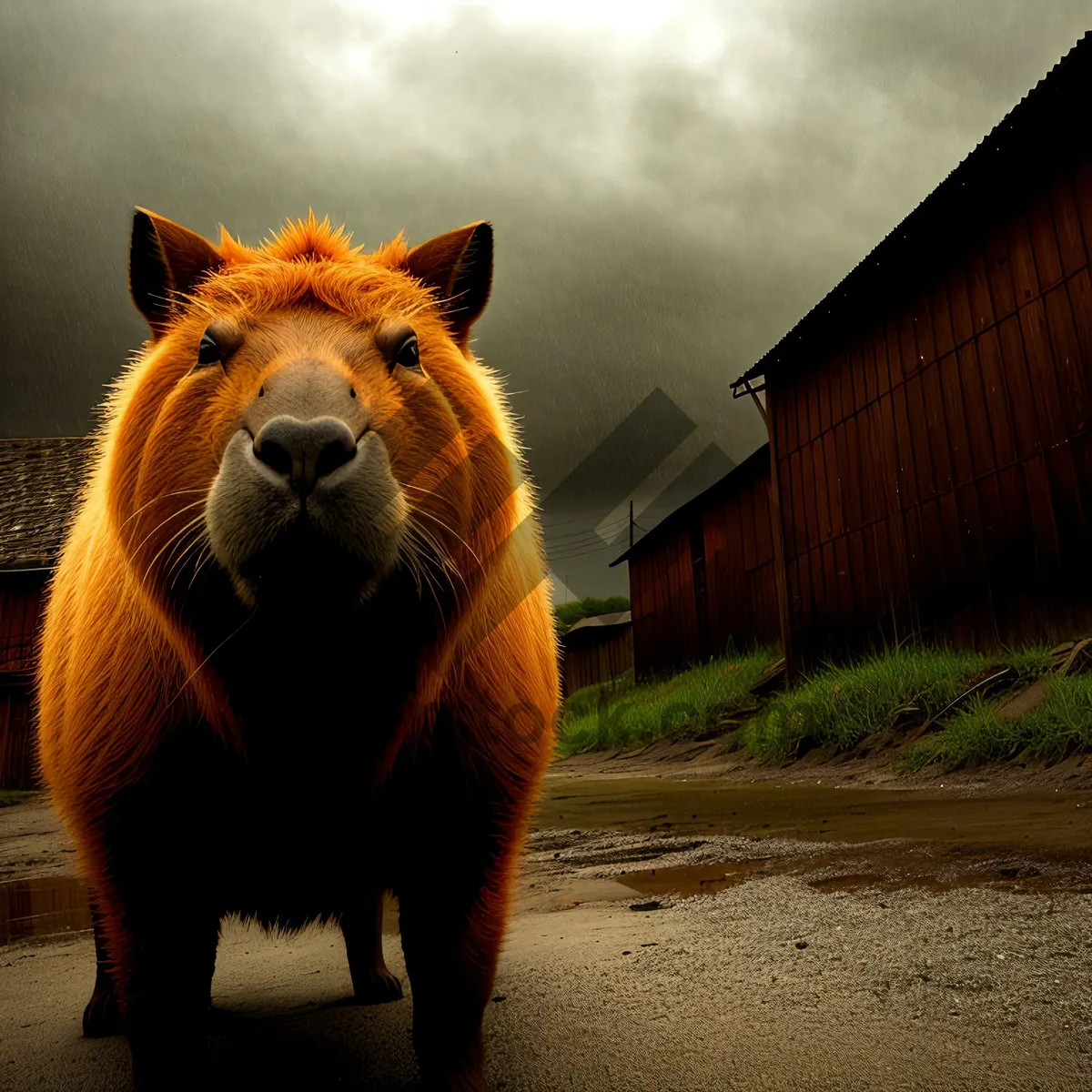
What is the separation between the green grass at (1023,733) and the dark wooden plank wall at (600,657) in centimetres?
2103

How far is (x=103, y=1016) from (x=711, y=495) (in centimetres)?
1763

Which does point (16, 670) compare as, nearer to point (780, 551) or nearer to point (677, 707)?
point (677, 707)

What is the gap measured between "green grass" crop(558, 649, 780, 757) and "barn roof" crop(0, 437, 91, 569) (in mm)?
11100

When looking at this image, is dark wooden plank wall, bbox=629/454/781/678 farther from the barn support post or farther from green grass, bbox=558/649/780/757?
the barn support post

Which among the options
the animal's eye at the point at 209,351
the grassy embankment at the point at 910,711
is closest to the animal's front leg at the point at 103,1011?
the animal's eye at the point at 209,351

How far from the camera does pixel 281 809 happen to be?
1.52 m

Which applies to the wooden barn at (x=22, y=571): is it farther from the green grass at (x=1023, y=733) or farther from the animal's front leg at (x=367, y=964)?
the animal's front leg at (x=367, y=964)

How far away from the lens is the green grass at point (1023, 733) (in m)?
5.34

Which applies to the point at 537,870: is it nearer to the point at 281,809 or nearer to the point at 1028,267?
the point at 281,809

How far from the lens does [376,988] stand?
219 cm

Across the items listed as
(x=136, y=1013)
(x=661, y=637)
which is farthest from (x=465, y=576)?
(x=661, y=637)

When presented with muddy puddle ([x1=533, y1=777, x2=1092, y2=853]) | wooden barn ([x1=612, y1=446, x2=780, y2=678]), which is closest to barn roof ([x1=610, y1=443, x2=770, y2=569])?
wooden barn ([x1=612, y1=446, x2=780, y2=678])

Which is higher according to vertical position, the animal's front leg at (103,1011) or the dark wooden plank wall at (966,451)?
the dark wooden plank wall at (966,451)

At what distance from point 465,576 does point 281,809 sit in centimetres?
54
